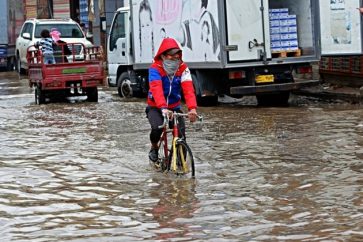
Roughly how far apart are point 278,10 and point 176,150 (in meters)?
9.27

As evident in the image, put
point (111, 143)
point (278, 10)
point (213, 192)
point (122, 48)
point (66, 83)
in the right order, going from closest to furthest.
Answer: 1. point (213, 192)
2. point (111, 143)
3. point (278, 10)
4. point (66, 83)
5. point (122, 48)

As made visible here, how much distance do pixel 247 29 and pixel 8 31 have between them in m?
23.7

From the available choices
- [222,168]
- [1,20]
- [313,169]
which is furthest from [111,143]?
[1,20]

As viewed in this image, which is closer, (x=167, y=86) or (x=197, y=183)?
(x=197, y=183)

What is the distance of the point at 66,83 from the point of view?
804 inches

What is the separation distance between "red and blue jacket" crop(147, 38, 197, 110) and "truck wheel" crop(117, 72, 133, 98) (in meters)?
12.4

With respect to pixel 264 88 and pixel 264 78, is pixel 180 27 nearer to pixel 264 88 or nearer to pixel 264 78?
pixel 264 78

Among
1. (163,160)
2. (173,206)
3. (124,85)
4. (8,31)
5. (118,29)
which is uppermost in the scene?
(8,31)

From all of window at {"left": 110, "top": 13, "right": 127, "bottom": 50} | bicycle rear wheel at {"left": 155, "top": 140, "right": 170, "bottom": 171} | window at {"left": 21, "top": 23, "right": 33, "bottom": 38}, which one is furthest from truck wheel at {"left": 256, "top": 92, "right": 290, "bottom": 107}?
window at {"left": 21, "top": 23, "right": 33, "bottom": 38}

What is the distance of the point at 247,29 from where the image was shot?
17.4m

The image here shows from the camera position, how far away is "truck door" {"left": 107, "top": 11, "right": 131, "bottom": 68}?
22141 millimetres

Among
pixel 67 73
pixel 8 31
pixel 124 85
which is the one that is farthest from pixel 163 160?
pixel 8 31

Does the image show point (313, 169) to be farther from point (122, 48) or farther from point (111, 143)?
point (122, 48)

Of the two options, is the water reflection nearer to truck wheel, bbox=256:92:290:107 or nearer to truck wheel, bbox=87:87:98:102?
truck wheel, bbox=256:92:290:107
